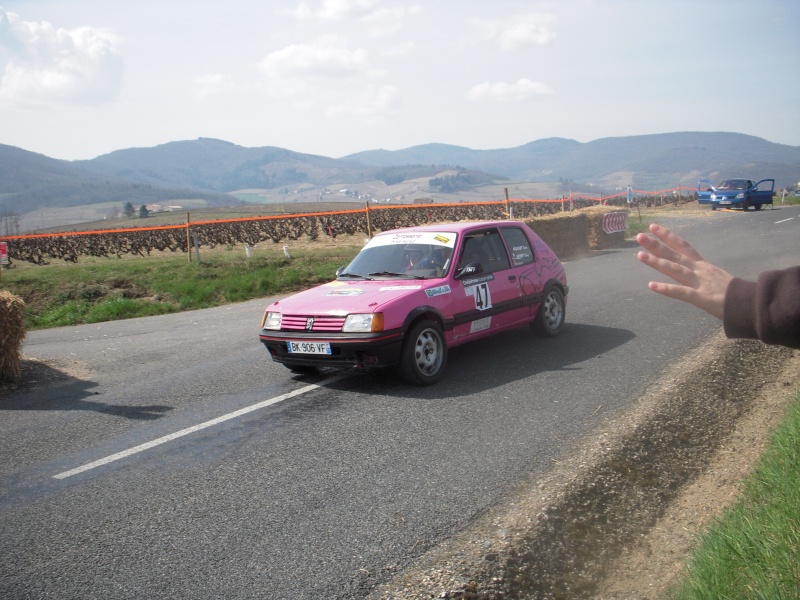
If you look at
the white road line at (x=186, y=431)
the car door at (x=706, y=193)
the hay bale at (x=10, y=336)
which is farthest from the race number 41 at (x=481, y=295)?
the car door at (x=706, y=193)

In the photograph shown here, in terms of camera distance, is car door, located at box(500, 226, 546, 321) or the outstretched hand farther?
car door, located at box(500, 226, 546, 321)

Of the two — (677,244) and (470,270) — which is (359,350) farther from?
(677,244)

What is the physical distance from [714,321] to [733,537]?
754 centimetres

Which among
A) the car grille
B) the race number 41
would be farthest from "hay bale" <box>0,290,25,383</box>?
the race number 41

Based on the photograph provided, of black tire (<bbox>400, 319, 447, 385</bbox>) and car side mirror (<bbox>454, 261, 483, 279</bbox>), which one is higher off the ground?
car side mirror (<bbox>454, 261, 483, 279</bbox>)

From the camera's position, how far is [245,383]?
26.8 ft

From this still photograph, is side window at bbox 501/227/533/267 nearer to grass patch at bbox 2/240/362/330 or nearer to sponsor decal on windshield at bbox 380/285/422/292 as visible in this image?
sponsor decal on windshield at bbox 380/285/422/292

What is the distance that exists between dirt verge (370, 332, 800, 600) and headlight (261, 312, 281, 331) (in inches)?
144

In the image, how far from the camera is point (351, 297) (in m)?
8.00

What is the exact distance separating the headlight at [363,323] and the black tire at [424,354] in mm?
384

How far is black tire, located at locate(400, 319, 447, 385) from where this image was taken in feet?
25.0

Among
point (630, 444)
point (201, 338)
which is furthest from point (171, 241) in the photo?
point (630, 444)

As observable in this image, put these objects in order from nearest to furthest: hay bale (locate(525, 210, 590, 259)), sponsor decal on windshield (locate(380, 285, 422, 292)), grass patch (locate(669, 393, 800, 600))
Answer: grass patch (locate(669, 393, 800, 600)), sponsor decal on windshield (locate(380, 285, 422, 292)), hay bale (locate(525, 210, 590, 259))

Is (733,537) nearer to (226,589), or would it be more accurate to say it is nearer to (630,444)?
(630,444)
